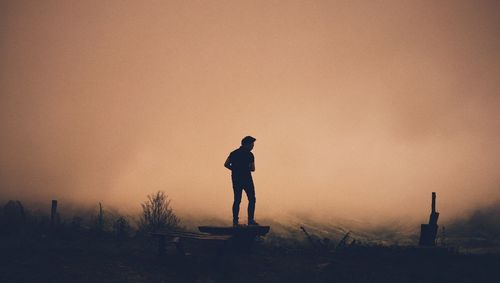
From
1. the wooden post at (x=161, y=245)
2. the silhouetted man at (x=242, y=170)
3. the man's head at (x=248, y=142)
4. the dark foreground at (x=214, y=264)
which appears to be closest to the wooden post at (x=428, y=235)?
the dark foreground at (x=214, y=264)

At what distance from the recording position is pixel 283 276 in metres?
9.92

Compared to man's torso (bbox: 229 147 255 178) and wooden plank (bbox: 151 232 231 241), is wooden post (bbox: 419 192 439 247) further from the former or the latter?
wooden plank (bbox: 151 232 231 241)

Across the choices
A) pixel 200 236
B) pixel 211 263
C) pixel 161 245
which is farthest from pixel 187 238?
pixel 161 245

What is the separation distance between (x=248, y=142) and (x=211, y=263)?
12.5ft

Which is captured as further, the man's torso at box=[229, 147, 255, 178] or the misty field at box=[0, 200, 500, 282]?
the man's torso at box=[229, 147, 255, 178]

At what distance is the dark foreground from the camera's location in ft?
30.6

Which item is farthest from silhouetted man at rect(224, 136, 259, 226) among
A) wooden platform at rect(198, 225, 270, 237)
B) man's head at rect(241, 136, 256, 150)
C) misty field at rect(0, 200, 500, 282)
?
misty field at rect(0, 200, 500, 282)

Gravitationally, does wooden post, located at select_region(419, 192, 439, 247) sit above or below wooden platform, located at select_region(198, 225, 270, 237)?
below

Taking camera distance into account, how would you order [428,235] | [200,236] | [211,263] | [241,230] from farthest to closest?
[428,235], [241,230], [211,263], [200,236]

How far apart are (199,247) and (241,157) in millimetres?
3071

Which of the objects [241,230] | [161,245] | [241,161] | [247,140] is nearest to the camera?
[241,230]

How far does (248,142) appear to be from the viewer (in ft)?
40.3

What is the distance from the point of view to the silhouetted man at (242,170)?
12389 millimetres

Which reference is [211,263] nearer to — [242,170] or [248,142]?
[242,170]
